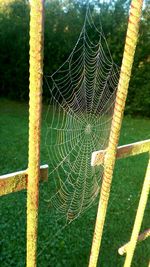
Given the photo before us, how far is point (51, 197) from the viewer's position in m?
4.30

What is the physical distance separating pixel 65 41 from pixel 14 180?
8.58 m

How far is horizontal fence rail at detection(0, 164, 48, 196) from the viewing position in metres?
1.13

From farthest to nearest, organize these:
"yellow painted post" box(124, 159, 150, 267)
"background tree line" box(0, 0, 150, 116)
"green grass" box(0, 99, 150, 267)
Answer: "background tree line" box(0, 0, 150, 116), "green grass" box(0, 99, 150, 267), "yellow painted post" box(124, 159, 150, 267)

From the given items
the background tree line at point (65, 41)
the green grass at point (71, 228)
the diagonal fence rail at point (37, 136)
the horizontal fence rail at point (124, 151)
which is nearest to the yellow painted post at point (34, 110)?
the diagonal fence rail at point (37, 136)

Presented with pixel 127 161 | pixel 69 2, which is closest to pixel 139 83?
pixel 69 2

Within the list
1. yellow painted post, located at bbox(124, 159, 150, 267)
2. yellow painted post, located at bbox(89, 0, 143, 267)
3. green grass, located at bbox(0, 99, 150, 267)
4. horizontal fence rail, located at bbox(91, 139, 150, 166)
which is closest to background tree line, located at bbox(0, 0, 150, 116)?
green grass, located at bbox(0, 99, 150, 267)

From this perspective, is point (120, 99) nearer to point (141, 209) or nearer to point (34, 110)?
point (34, 110)

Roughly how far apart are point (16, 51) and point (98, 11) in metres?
2.61

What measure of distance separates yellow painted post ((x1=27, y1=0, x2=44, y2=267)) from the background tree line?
800cm

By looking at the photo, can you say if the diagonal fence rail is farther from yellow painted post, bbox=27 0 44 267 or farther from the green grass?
the green grass

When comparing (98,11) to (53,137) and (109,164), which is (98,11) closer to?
(53,137)

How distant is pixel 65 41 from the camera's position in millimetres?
9273

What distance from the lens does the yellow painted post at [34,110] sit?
923mm

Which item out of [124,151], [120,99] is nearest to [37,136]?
[120,99]
